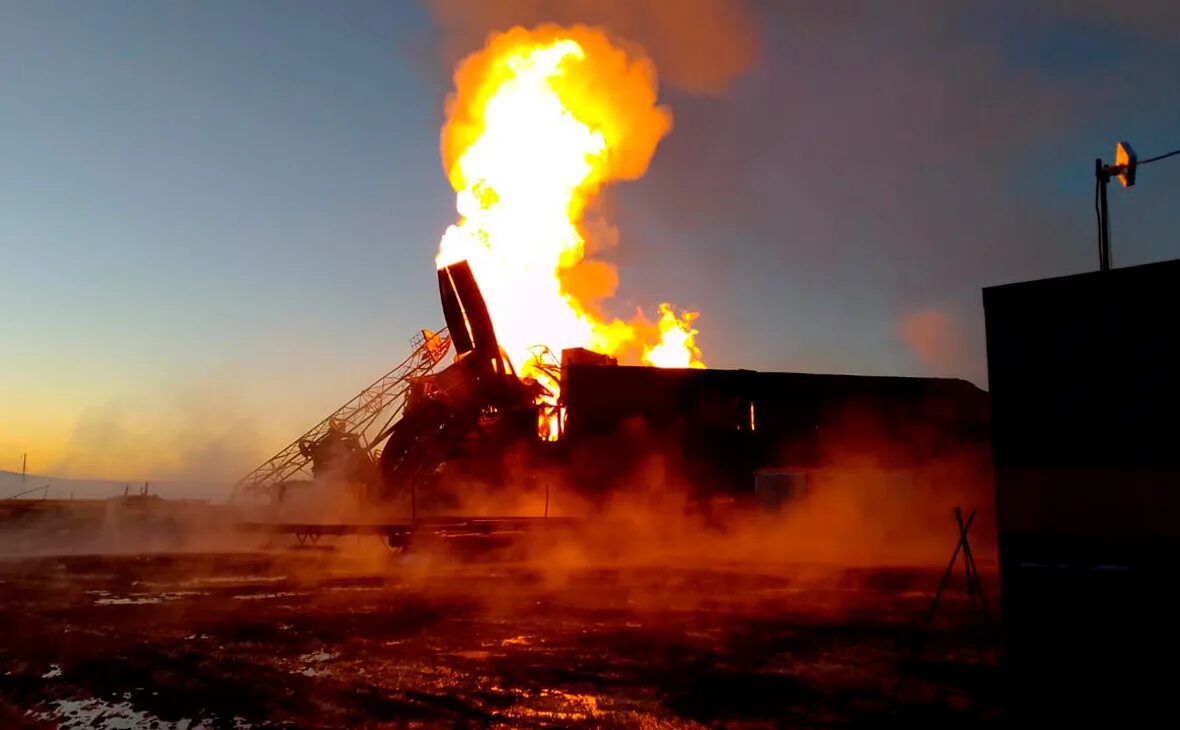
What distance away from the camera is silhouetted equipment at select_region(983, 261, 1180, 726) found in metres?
10.1

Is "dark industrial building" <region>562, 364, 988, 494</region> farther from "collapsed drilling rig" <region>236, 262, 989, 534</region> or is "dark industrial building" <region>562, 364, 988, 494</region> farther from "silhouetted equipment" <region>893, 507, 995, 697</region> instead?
"silhouetted equipment" <region>893, 507, 995, 697</region>

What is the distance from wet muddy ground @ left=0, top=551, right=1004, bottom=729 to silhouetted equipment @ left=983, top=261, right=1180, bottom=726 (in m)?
1.33

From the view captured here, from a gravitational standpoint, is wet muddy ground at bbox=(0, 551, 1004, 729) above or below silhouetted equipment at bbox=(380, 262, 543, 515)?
below

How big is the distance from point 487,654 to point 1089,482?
1002cm

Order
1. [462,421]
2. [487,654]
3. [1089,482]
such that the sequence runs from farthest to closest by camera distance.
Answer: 1. [462,421]
2. [487,654]
3. [1089,482]

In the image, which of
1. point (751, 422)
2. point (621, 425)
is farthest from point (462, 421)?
point (751, 422)

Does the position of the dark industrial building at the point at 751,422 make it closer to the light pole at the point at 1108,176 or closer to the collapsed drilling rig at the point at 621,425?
the collapsed drilling rig at the point at 621,425

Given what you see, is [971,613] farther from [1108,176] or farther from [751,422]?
[751,422]

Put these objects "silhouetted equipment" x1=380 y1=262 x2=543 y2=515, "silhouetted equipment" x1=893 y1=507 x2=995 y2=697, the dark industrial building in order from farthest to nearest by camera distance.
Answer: the dark industrial building
"silhouetted equipment" x1=380 y1=262 x2=543 y2=515
"silhouetted equipment" x1=893 y1=507 x2=995 y2=697

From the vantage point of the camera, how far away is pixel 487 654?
13852 millimetres

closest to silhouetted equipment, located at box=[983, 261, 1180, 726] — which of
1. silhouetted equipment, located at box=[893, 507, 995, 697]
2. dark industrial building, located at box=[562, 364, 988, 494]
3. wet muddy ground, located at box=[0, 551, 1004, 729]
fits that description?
silhouetted equipment, located at box=[893, 507, 995, 697]

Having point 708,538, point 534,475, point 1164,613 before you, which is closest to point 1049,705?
point 1164,613

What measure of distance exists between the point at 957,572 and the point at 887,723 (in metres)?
18.4

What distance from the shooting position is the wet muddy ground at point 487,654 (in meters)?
10.3
